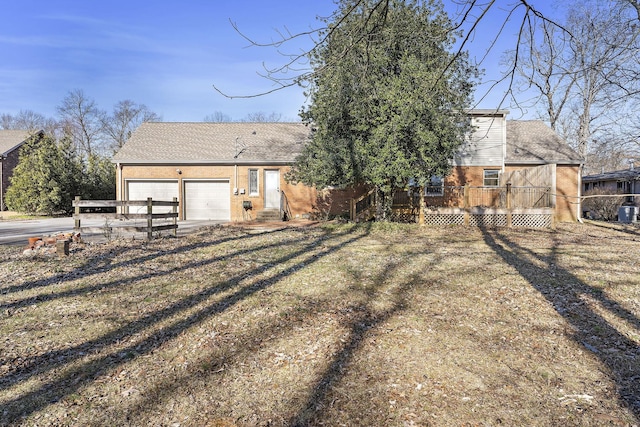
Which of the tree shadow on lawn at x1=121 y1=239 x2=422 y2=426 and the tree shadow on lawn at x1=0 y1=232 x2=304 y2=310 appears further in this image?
the tree shadow on lawn at x1=0 y1=232 x2=304 y2=310

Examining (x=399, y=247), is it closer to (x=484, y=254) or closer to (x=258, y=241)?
(x=484, y=254)

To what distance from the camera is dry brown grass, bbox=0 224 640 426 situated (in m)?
2.76

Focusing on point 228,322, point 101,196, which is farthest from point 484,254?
point 101,196

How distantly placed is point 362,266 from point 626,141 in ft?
30.6

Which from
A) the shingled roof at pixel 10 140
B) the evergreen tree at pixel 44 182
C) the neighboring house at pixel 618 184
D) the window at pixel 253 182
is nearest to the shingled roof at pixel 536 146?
the neighboring house at pixel 618 184

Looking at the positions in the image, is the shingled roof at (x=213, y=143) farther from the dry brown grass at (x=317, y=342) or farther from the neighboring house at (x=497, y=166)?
the dry brown grass at (x=317, y=342)

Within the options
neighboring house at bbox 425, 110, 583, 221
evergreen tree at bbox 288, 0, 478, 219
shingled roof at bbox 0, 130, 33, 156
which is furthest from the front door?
shingled roof at bbox 0, 130, 33, 156

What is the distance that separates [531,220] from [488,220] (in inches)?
57.0

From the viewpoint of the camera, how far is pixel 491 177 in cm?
1725

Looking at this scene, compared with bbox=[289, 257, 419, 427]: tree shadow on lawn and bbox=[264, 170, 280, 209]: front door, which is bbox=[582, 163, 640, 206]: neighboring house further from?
bbox=[289, 257, 419, 427]: tree shadow on lawn

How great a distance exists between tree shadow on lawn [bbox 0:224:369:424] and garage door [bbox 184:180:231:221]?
12.4m

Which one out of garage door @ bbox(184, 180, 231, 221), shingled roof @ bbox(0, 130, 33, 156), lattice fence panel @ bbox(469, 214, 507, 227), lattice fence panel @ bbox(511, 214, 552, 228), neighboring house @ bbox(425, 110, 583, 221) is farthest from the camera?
shingled roof @ bbox(0, 130, 33, 156)

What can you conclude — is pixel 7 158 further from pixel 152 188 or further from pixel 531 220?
pixel 531 220

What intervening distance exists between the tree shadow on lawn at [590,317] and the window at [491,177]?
31.9 feet
